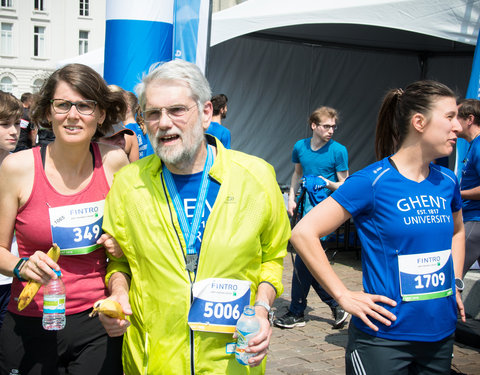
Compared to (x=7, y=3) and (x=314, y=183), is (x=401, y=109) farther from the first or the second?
Result: (x=7, y=3)

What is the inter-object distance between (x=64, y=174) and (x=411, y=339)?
159cm

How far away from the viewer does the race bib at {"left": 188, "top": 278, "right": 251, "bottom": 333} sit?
2.09 m

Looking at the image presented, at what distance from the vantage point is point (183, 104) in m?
2.19

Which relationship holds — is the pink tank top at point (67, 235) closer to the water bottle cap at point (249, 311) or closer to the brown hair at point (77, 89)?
the brown hair at point (77, 89)

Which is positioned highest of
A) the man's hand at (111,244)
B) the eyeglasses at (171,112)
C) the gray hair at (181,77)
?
the gray hair at (181,77)

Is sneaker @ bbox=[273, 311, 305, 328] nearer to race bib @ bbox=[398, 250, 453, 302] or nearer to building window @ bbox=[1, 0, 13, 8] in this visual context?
race bib @ bbox=[398, 250, 453, 302]

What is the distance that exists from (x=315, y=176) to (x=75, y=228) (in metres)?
3.51

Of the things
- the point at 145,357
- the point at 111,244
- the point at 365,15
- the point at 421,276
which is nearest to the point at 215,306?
the point at 145,357

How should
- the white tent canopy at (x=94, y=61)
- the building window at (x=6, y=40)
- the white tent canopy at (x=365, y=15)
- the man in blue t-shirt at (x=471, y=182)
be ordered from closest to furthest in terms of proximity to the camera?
the man in blue t-shirt at (x=471, y=182) < the white tent canopy at (x=365, y=15) < the white tent canopy at (x=94, y=61) < the building window at (x=6, y=40)

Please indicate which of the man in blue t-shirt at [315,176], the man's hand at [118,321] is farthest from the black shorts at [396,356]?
the man in blue t-shirt at [315,176]

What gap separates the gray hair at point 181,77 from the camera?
2195 mm

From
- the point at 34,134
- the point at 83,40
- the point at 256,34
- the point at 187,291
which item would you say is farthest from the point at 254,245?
the point at 83,40

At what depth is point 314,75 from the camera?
41.0 ft

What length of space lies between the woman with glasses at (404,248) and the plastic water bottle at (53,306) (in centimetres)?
97
